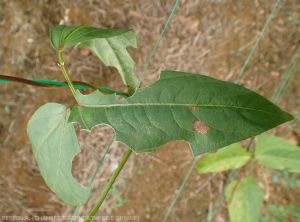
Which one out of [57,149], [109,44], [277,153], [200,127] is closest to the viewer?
[200,127]

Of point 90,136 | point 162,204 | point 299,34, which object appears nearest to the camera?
point 299,34

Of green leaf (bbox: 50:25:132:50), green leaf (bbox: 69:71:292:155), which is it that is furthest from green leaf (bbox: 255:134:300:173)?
green leaf (bbox: 50:25:132:50)

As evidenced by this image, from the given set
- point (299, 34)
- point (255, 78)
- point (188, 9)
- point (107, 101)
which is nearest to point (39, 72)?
point (188, 9)

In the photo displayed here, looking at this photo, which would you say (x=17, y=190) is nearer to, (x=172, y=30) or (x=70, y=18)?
(x=70, y=18)

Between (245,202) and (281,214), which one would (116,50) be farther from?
(281,214)

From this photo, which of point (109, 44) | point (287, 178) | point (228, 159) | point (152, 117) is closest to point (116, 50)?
point (109, 44)

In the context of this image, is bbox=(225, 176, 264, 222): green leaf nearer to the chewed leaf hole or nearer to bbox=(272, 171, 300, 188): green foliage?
bbox=(272, 171, 300, 188): green foliage

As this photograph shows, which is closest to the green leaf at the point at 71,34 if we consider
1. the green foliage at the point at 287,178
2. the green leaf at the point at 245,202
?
the green leaf at the point at 245,202
